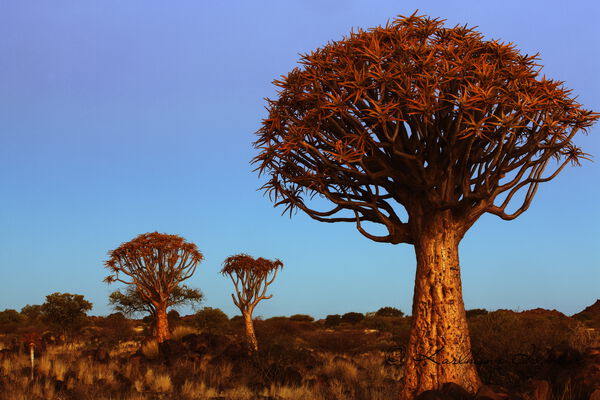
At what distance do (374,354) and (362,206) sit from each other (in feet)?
41.8

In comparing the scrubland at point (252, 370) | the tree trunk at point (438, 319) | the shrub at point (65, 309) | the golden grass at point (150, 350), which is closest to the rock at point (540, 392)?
the scrubland at point (252, 370)

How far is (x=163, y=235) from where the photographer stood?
23297mm

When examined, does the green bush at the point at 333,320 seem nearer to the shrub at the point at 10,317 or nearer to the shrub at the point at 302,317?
the shrub at the point at 302,317

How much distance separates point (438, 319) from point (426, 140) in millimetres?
2956

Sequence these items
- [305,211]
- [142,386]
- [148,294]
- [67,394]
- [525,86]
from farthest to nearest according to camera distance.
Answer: [148,294], [142,386], [67,394], [305,211], [525,86]

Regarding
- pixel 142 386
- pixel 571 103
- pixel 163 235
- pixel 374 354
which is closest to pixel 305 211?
pixel 571 103

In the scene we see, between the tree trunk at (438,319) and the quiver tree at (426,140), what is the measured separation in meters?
0.02

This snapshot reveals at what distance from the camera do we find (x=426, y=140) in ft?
30.3

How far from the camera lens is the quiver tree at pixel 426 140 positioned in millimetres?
8883

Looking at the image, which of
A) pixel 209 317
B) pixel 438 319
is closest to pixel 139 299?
pixel 209 317

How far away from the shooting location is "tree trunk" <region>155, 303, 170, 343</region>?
22.0 meters

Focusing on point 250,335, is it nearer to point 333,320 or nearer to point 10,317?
point 333,320

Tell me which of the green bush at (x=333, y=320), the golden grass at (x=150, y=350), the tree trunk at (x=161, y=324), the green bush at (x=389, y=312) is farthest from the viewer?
the green bush at (x=389, y=312)

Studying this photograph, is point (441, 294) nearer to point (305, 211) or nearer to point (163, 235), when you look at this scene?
point (305, 211)
